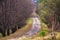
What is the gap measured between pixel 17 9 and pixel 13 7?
1094mm

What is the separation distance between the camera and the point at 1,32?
22.1m

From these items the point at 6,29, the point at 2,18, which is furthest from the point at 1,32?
the point at 2,18

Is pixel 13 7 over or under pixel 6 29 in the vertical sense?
over

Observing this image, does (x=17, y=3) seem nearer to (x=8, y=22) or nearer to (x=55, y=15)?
(x=8, y=22)

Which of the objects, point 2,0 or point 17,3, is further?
point 17,3

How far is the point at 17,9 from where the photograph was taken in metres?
22.8

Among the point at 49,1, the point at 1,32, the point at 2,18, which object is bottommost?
the point at 1,32

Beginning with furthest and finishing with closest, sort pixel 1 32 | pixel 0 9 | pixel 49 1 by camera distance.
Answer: pixel 1 32 → pixel 0 9 → pixel 49 1

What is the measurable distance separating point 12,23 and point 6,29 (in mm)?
1118

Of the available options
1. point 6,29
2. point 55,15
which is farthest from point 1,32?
point 55,15

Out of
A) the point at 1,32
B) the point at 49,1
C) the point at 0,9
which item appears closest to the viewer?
the point at 49,1

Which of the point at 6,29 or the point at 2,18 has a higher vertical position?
the point at 2,18

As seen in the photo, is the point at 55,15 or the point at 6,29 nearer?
the point at 55,15

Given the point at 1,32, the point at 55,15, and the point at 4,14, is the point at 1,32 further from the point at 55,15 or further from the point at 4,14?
the point at 55,15
